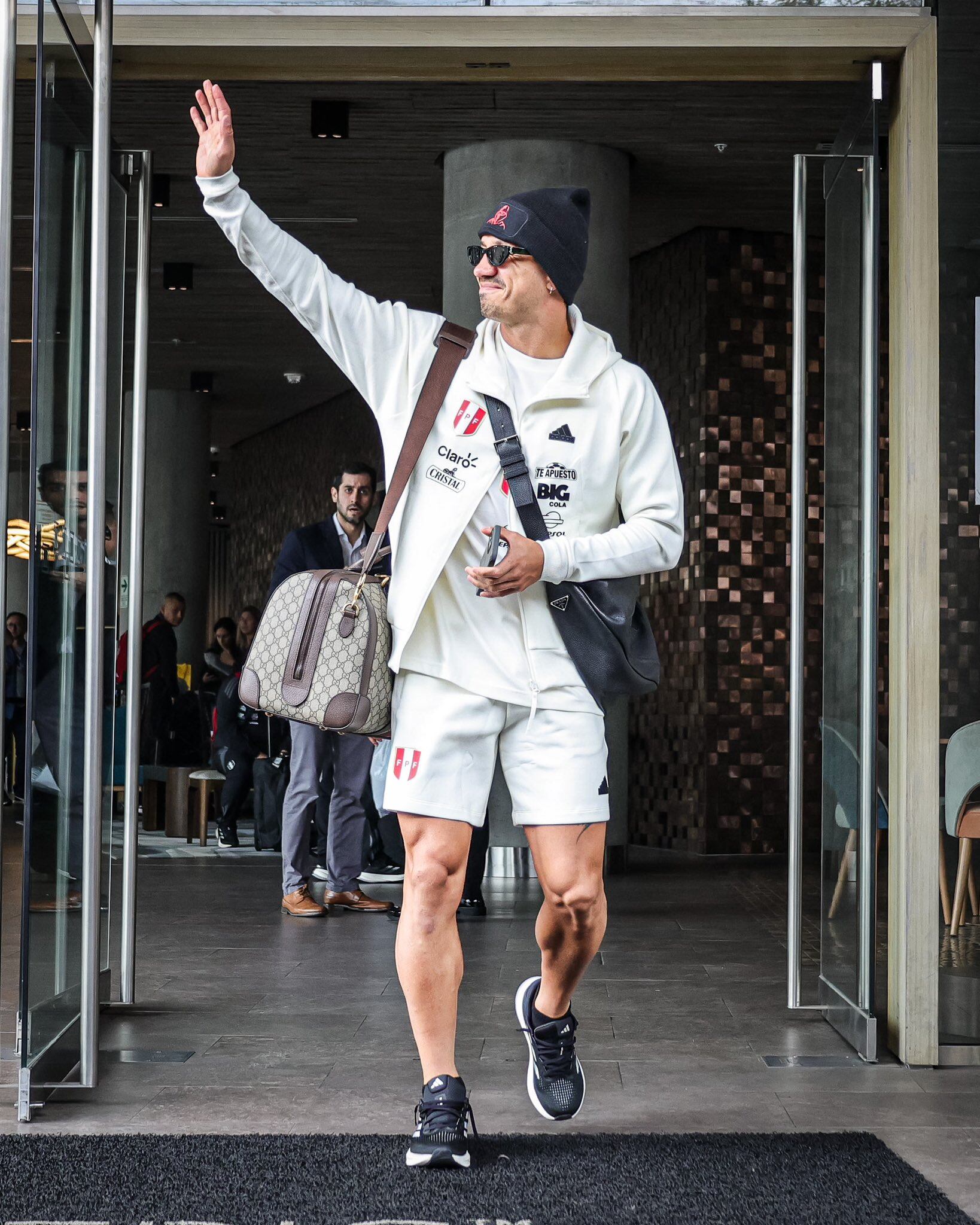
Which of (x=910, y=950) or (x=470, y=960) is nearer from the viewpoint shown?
(x=910, y=950)

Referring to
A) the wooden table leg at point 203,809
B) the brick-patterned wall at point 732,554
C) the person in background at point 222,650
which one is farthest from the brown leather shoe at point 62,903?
the person in background at point 222,650

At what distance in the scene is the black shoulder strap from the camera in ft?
9.20

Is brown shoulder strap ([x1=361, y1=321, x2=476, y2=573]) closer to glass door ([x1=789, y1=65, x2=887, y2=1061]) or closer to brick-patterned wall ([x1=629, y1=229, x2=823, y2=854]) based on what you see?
glass door ([x1=789, y1=65, x2=887, y2=1061])

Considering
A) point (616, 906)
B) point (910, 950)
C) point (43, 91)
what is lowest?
point (616, 906)

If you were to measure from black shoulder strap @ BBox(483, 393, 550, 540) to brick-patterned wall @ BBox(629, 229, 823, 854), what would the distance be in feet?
19.9

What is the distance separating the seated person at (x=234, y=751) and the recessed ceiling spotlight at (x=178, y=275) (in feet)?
Result: 10.8

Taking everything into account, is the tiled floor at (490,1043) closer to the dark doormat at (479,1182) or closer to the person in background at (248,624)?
the dark doormat at (479,1182)

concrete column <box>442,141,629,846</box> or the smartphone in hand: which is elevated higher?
concrete column <box>442,141,629,846</box>

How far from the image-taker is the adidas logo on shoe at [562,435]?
2.89 metres

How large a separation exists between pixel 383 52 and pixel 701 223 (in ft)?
17.7

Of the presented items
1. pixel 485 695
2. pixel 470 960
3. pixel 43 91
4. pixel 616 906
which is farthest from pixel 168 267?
pixel 485 695

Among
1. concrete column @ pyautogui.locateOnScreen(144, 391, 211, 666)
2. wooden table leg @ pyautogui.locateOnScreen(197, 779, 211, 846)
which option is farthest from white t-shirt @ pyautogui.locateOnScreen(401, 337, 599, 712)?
concrete column @ pyautogui.locateOnScreen(144, 391, 211, 666)

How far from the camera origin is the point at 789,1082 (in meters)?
3.37

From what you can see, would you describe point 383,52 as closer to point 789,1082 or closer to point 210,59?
point 210,59
